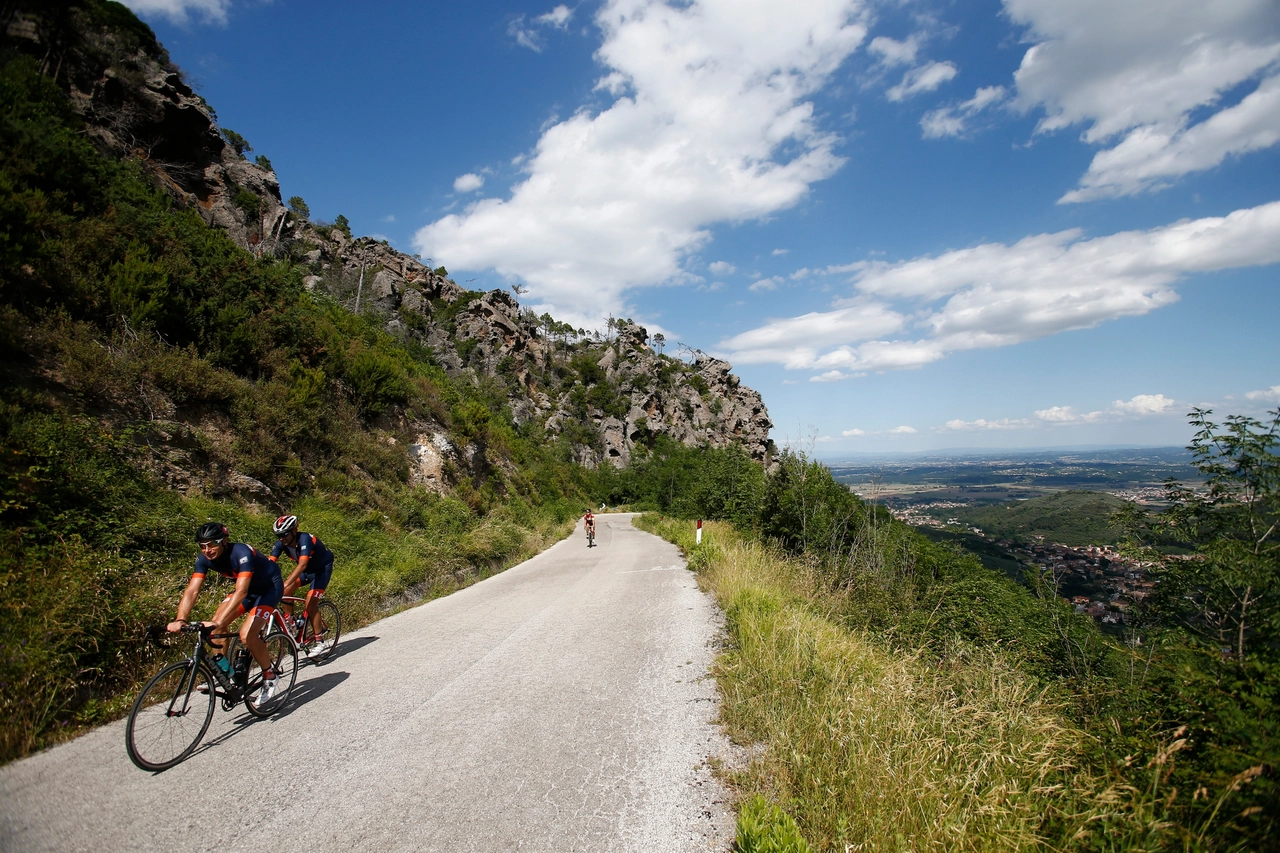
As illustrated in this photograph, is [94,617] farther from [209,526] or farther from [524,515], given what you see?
[524,515]

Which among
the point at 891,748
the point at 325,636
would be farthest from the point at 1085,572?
the point at 325,636

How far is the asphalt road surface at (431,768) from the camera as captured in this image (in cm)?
295

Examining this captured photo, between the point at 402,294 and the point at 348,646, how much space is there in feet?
Answer: 164

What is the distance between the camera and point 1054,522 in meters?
28.9

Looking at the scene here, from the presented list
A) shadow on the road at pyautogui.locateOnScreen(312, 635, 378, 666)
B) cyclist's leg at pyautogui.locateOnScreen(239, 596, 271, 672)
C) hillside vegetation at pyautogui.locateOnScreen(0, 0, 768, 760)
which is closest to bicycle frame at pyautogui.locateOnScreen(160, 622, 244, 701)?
cyclist's leg at pyautogui.locateOnScreen(239, 596, 271, 672)

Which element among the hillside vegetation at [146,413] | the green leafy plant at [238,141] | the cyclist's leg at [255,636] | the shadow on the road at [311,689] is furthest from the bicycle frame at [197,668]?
the green leafy plant at [238,141]

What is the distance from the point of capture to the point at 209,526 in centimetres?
444

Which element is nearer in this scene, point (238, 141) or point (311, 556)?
point (311, 556)

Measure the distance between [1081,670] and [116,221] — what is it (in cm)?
2002

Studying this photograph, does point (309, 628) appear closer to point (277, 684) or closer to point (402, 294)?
point (277, 684)

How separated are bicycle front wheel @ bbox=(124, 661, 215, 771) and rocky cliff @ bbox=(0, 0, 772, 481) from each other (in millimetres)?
11661

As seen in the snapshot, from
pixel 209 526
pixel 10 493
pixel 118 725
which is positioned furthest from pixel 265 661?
pixel 10 493

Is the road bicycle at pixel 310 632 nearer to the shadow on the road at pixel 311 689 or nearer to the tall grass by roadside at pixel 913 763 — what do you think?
the shadow on the road at pixel 311 689

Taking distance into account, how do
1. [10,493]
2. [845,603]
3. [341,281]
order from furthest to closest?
[341,281] → [845,603] → [10,493]
